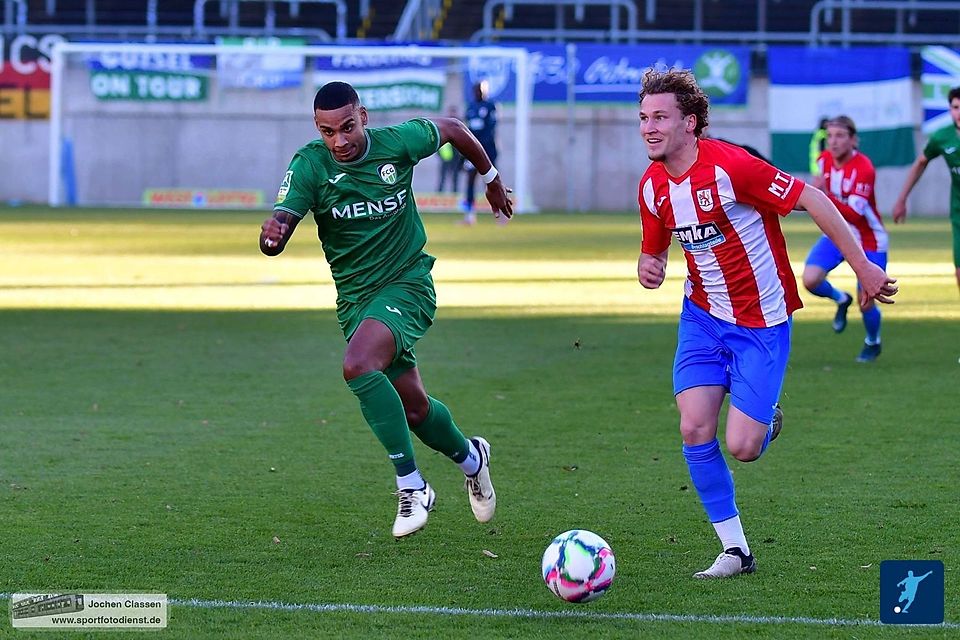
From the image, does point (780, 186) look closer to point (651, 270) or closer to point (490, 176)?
point (651, 270)

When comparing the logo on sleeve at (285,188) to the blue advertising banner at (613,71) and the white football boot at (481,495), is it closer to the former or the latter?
the white football boot at (481,495)

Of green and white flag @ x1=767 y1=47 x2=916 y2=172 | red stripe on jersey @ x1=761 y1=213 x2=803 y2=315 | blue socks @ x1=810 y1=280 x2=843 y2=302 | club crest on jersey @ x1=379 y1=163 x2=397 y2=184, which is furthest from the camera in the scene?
green and white flag @ x1=767 y1=47 x2=916 y2=172

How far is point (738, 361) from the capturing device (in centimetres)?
541

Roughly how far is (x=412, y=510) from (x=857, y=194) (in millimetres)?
6181

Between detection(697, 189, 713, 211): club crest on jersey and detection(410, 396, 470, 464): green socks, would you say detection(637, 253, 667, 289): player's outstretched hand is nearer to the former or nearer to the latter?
detection(697, 189, 713, 211): club crest on jersey

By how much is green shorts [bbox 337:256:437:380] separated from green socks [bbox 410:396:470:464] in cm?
22

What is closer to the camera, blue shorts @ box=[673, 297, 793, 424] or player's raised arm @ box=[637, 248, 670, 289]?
blue shorts @ box=[673, 297, 793, 424]

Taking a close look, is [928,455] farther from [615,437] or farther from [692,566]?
[692,566]

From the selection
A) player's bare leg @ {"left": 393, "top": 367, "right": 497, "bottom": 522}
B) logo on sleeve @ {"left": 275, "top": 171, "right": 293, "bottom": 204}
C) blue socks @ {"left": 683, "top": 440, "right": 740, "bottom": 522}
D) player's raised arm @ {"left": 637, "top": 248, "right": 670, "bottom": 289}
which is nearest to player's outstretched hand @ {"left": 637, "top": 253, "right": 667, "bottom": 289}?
player's raised arm @ {"left": 637, "top": 248, "right": 670, "bottom": 289}

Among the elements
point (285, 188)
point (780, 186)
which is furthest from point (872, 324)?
point (285, 188)

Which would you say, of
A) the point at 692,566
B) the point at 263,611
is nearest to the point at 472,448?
the point at 692,566

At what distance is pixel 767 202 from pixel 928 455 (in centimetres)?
274

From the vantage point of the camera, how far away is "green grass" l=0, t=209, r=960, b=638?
5008 millimetres

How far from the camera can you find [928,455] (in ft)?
24.7
